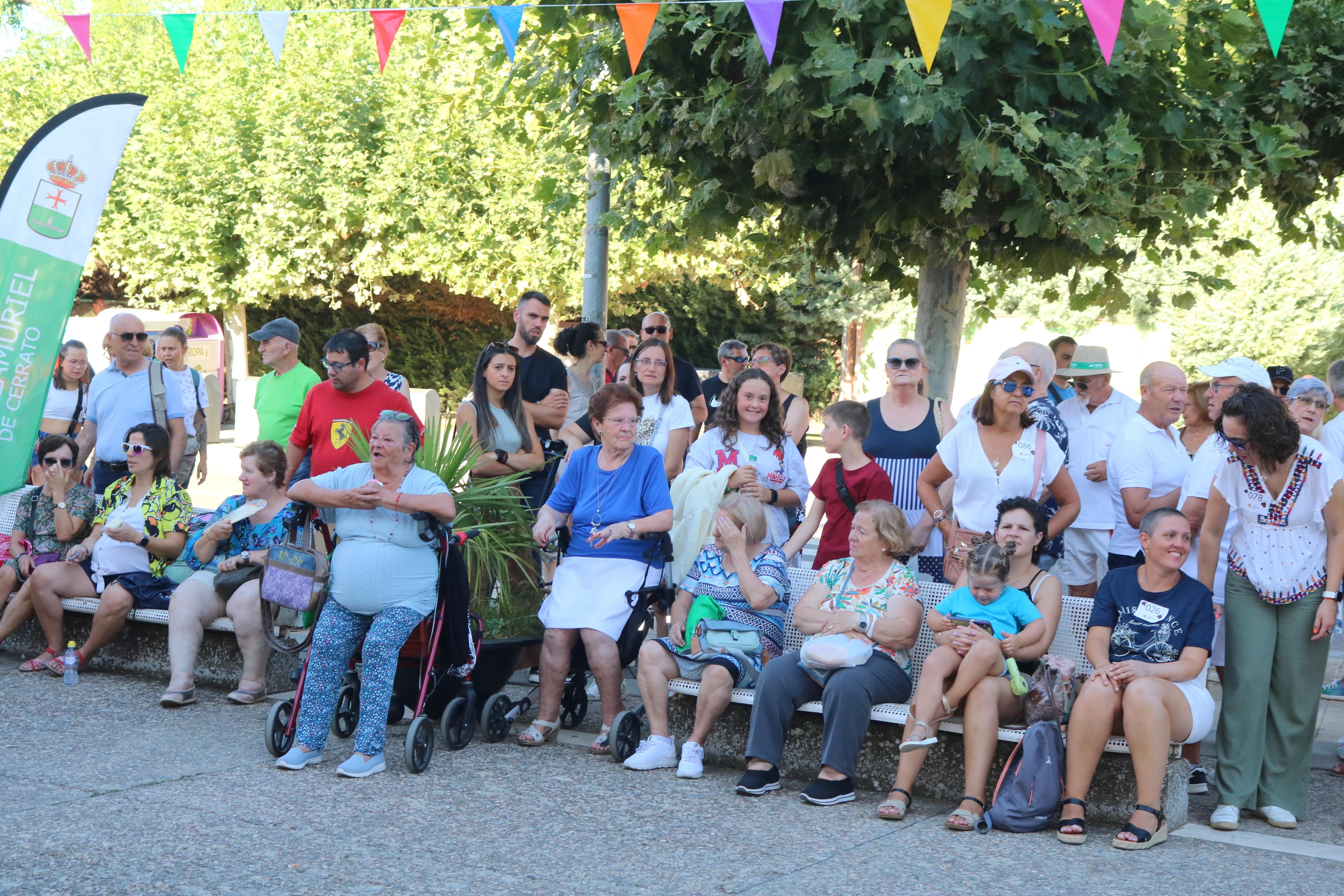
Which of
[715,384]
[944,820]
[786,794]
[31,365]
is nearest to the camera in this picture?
[944,820]

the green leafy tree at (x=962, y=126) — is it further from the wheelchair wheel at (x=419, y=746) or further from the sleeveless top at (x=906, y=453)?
the wheelchair wheel at (x=419, y=746)

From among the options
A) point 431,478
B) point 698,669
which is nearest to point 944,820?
point 698,669

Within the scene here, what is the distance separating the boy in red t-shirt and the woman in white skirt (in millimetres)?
752

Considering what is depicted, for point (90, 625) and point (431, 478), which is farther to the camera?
point (90, 625)

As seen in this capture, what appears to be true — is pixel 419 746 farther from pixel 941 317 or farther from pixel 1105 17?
pixel 1105 17

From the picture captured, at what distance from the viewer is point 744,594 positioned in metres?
5.62

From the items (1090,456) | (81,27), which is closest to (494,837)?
(1090,456)

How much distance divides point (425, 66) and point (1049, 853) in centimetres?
748

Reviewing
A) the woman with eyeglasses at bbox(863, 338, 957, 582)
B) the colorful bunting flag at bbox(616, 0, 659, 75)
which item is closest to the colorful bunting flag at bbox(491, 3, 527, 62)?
the colorful bunting flag at bbox(616, 0, 659, 75)

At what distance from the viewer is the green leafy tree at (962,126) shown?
607 centimetres

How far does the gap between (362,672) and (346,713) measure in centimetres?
49

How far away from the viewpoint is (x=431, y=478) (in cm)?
559

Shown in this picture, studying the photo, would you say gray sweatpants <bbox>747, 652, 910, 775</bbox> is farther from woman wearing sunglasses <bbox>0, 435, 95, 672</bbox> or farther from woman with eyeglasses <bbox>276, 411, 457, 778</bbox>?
woman wearing sunglasses <bbox>0, 435, 95, 672</bbox>

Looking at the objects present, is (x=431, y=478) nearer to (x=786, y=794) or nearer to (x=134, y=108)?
(x=786, y=794)
